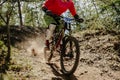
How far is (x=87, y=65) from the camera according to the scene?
28.8ft

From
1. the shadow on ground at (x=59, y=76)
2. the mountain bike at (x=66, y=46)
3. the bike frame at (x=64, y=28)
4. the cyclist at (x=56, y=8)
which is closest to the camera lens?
the shadow on ground at (x=59, y=76)

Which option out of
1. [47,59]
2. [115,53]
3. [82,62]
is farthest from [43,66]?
[115,53]

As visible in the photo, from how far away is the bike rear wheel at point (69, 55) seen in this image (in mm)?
7318

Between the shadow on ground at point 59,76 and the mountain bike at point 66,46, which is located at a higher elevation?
the mountain bike at point 66,46

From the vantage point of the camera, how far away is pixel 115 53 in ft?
31.1

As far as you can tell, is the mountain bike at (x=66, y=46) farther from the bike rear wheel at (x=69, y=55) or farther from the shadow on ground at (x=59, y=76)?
the shadow on ground at (x=59, y=76)

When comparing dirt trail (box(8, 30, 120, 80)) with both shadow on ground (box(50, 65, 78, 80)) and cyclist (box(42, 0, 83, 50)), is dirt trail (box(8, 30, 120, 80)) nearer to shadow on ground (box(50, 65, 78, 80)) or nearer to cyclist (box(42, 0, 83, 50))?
shadow on ground (box(50, 65, 78, 80))

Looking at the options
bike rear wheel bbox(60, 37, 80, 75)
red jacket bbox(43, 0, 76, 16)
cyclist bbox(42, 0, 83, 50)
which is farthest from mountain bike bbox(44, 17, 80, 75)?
red jacket bbox(43, 0, 76, 16)

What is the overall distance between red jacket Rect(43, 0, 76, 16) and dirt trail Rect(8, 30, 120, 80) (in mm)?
1663

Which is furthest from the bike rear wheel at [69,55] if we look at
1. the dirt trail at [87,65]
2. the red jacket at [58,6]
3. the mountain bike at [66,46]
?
the red jacket at [58,6]

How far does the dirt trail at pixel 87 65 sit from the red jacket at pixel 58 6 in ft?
5.46

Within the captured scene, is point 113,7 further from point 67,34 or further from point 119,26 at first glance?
point 67,34

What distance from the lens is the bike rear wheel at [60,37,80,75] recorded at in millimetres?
7318

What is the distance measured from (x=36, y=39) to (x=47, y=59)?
16.8 feet
